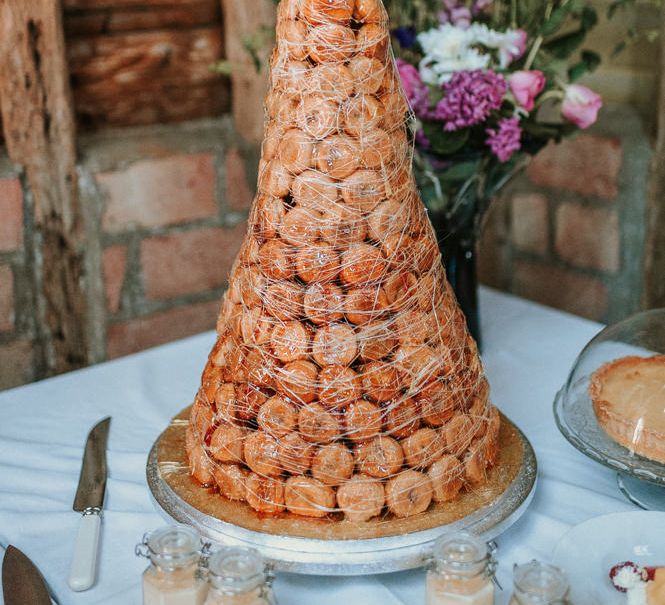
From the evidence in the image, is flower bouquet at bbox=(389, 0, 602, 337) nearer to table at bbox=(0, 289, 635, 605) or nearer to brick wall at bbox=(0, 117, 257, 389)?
table at bbox=(0, 289, 635, 605)

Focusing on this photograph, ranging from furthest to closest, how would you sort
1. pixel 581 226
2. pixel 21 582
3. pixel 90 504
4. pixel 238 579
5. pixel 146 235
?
1. pixel 581 226
2. pixel 146 235
3. pixel 90 504
4. pixel 21 582
5. pixel 238 579

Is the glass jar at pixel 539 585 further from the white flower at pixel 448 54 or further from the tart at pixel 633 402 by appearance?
the white flower at pixel 448 54

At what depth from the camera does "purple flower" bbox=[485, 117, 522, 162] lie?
907mm

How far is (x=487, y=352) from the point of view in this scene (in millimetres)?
1067

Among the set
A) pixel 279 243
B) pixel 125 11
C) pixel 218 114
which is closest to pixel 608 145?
pixel 218 114

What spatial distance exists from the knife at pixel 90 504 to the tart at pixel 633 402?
450mm

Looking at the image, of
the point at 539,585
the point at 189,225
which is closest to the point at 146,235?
the point at 189,225

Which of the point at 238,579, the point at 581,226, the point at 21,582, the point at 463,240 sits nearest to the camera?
the point at 238,579

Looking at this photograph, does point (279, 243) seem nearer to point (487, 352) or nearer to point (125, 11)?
point (487, 352)

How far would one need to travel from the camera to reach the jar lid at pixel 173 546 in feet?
1.72

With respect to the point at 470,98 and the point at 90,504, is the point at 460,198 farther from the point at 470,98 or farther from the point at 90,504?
the point at 90,504

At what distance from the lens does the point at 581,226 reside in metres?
1.53

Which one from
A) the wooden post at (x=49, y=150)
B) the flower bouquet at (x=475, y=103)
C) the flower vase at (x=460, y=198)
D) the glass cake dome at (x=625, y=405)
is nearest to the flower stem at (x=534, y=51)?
the flower bouquet at (x=475, y=103)

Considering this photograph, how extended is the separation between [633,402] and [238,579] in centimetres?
42
